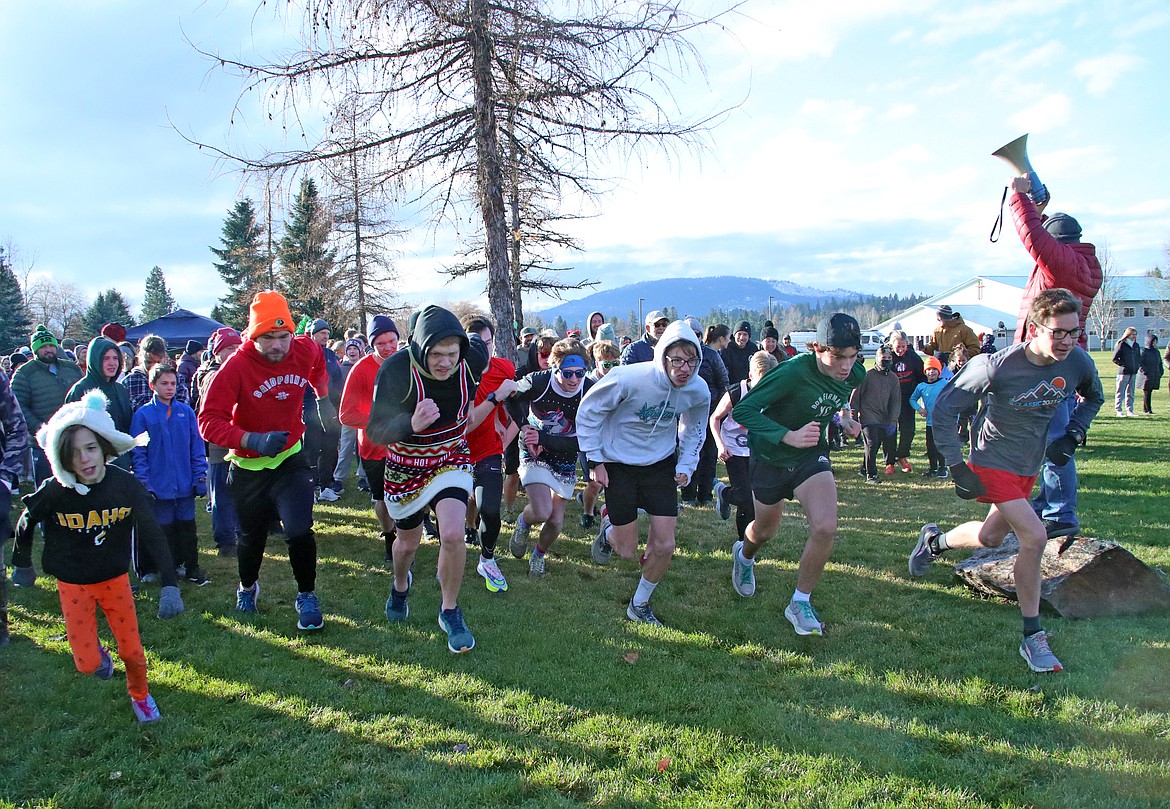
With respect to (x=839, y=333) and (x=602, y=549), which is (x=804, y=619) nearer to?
(x=839, y=333)

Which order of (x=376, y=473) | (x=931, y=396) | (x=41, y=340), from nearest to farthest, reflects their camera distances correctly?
(x=376, y=473) → (x=41, y=340) → (x=931, y=396)

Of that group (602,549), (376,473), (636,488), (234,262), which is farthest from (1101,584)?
(234,262)

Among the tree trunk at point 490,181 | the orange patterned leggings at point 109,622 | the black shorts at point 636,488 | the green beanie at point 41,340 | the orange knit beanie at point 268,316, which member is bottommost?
the orange patterned leggings at point 109,622

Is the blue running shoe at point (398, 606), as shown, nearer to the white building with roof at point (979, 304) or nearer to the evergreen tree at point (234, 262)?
the evergreen tree at point (234, 262)

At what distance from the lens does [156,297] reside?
6606 centimetres

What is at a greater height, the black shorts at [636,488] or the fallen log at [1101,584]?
the black shorts at [636,488]

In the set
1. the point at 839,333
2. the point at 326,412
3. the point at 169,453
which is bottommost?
the point at 169,453

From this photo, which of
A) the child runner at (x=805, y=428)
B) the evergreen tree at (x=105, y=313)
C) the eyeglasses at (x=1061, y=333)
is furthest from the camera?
the evergreen tree at (x=105, y=313)

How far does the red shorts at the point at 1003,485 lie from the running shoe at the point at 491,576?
3603mm

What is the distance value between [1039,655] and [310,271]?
29515 millimetres

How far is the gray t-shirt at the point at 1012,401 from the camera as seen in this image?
4.33 m

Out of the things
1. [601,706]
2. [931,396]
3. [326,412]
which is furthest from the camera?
[931,396]

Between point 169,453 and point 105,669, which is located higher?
point 169,453

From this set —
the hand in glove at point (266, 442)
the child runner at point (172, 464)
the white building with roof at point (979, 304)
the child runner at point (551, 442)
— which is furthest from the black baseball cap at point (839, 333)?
the white building with roof at point (979, 304)
